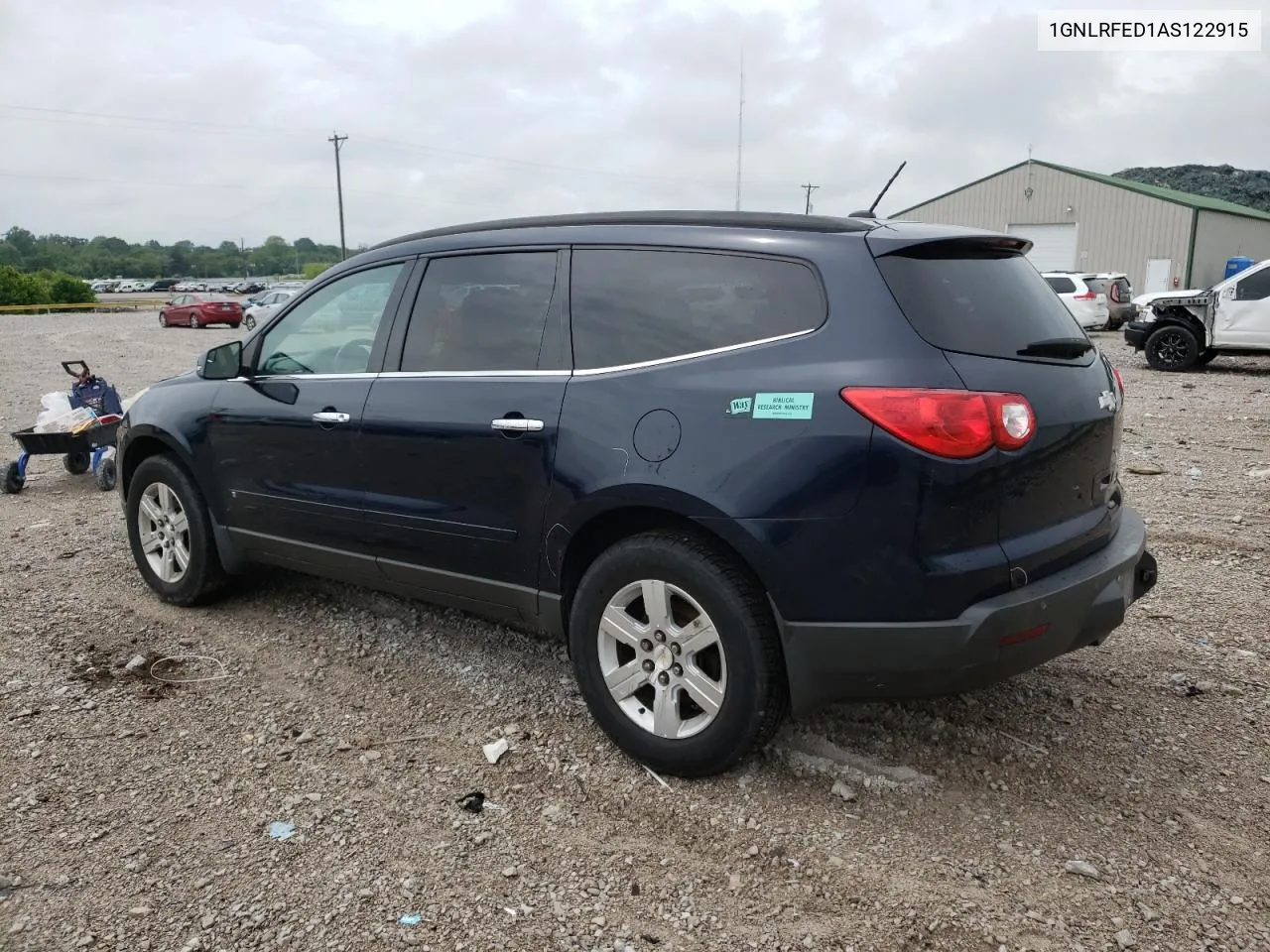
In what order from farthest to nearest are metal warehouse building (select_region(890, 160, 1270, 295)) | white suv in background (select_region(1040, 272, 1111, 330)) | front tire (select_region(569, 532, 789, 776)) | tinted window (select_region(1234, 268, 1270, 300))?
1. metal warehouse building (select_region(890, 160, 1270, 295))
2. white suv in background (select_region(1040, 272, 1111, 330))
3. tinted window (select_region(1234, 268, 1270, 300))
4. front tire (select_region(569, 532, 789, 776))

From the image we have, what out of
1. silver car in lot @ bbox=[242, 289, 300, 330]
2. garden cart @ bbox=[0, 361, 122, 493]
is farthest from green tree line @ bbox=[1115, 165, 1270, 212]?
garden cart @ bbox=[0, 361, 122, 493]

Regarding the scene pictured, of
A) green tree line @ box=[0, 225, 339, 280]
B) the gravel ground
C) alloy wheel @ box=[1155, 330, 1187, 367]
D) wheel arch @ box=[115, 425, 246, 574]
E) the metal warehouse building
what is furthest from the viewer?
green tree line @ box=[0, 225, 339, 280]

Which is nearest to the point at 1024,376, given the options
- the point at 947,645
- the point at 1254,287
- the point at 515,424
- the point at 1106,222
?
the point at 947,645

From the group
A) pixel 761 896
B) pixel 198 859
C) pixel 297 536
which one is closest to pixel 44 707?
pixel 297 536

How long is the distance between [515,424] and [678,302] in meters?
0.71

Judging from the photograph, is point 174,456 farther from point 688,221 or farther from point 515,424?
point 688,221

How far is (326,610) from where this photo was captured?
Answer: 16.5 feet

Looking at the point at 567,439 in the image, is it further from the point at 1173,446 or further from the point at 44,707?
the point at 1173,446

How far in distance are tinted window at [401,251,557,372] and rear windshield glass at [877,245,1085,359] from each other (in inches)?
51.3

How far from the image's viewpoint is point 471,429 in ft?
12.0

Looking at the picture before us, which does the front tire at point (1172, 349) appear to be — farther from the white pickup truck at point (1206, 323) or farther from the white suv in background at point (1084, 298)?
the white suv in background at point (1084, 298)

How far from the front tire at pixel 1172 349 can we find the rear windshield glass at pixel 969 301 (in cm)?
1383

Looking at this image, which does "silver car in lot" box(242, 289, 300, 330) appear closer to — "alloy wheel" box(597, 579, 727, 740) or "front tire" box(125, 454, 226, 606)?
"front tire" box(125, 454, 226, 606)

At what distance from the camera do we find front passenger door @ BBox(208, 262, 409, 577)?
4180 millimetres
